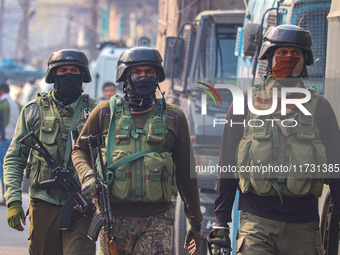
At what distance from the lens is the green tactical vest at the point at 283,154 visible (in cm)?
428

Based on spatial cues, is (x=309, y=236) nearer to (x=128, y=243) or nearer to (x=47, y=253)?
(x=128, y=243)

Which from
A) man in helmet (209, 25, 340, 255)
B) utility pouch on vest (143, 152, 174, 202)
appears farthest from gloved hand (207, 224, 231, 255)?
utility pouch on vest (143, 152, 174, 202)

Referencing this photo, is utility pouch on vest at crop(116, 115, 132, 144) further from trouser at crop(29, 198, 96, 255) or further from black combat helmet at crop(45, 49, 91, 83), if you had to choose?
black combat helmet at crop(45, 49, 91, 83)

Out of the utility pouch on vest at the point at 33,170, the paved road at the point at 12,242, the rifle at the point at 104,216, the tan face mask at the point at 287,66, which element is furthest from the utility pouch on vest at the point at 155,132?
the paved road at the point at 12,242

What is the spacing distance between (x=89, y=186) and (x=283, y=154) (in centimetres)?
109

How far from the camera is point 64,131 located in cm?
559

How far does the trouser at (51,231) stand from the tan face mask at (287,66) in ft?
5.57

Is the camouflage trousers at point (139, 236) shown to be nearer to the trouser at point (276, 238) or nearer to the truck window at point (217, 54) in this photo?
the trouser at point (276, 238)

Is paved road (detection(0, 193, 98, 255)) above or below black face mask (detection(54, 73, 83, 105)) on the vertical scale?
below

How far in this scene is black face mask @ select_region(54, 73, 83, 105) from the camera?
18.9 feet

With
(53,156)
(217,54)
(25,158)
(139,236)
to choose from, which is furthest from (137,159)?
(217,54)

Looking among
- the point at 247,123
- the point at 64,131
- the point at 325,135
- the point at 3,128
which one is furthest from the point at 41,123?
the point at 3,128

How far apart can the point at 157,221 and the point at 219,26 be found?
5.50 meters

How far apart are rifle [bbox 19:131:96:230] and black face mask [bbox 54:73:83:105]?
41 centimetres
